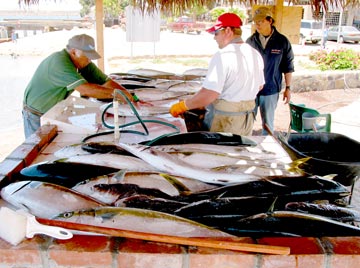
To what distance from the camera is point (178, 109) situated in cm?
362

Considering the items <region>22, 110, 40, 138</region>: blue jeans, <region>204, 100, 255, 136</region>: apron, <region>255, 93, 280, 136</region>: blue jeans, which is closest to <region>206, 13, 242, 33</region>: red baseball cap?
<region>204, 100, 255, 136</region>: apron

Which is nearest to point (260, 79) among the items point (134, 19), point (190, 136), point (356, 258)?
point (190, 136)

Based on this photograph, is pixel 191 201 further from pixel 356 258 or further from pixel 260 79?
pixel 260 79

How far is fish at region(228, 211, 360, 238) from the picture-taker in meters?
1.56

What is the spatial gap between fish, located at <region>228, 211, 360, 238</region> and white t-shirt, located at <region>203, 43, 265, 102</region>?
7.03ft

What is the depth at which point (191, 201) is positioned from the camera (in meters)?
1.81

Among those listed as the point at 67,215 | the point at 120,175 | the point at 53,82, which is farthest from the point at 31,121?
the point at 67,215

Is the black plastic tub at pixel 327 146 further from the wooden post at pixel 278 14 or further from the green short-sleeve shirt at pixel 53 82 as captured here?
the wooden post at pixel 278 14

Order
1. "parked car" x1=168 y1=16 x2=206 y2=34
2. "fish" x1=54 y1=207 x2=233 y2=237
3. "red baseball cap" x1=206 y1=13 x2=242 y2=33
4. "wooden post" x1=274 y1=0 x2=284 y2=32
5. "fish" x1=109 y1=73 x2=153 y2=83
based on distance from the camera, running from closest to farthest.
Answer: "fish" x1=54 y1=207 x2=233 y2=237, "red baseball cap" x1=206 y1=13 x2=242 y2=33, "fish" x1=109 y1=73 x2=153 y2=83, "wooden post" x1=274 y1=0 x2=284 y2=32, "parked car" x1=168 y1=16 x2=206 y2=34

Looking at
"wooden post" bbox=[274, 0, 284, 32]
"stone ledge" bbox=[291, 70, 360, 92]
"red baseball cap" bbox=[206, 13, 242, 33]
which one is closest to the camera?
"red baseball cap" bbox=[206, 13, 242, 33]

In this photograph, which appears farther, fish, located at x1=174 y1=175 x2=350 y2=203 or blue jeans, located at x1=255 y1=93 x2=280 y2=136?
blue jeans, located at x1=255 y1=93 x2=280 y2=136

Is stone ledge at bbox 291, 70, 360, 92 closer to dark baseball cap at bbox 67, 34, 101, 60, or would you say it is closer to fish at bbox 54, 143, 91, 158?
dark baseball cap at bbox 67, 34, 101, 60

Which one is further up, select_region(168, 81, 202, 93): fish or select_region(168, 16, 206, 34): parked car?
select_region(168, 16, 206, 34): parked car

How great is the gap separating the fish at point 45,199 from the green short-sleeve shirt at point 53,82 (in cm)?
241
